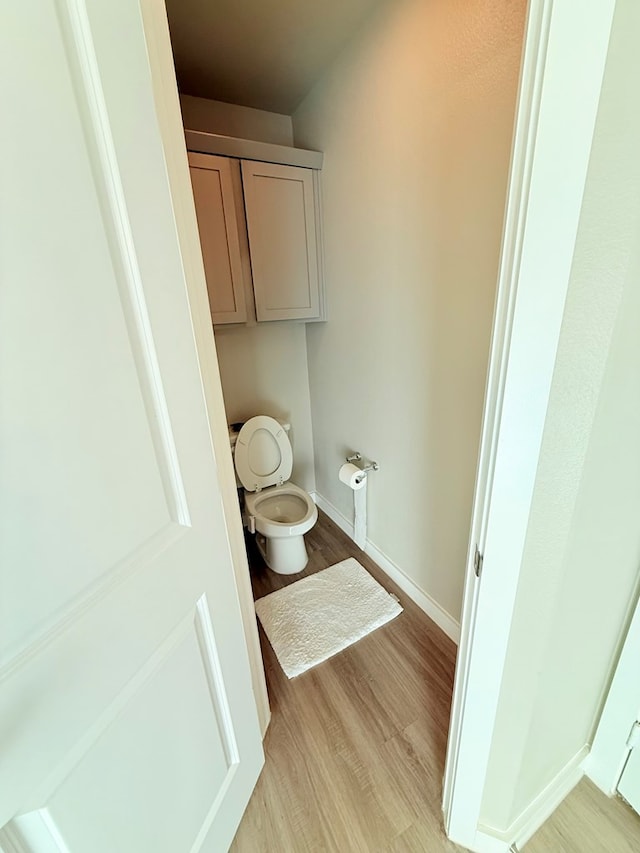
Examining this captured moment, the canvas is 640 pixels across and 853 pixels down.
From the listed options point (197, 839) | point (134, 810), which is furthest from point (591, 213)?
point (197, 839)

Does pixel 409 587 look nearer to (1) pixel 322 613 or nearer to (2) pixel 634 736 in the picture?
(1) pixel 322 613

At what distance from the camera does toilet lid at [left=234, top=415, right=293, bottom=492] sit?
2.12 meters

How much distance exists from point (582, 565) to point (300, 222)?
6.29 feet

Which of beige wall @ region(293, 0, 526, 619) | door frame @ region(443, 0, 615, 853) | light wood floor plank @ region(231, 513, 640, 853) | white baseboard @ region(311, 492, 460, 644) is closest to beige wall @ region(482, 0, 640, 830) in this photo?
door frame @ region(443, 0, 615, 853)

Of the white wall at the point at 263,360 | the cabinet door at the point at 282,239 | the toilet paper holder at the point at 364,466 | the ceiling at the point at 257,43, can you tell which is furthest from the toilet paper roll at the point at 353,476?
the ceiling at the point at 257,43

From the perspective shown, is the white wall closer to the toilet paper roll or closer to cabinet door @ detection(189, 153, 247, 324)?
cabinet door @ detection(189, 153, 247, 324)

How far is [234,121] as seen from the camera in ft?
6.34

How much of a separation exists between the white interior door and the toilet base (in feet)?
4.04

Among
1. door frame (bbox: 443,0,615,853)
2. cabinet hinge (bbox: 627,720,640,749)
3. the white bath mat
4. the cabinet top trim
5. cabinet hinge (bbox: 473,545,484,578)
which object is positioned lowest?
the white bath mat

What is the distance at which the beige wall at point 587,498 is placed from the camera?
19.7 inches

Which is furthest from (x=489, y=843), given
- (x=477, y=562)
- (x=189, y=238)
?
(x=189, y=238)

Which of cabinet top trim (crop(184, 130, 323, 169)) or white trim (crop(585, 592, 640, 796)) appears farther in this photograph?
cabinet top trim (crop(184, 130, 323, 169))

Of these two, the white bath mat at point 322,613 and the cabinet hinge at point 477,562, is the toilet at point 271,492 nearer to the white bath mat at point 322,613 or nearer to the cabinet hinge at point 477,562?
the white bath mat at point 322,613

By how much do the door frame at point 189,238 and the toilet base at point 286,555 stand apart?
2.81ft
